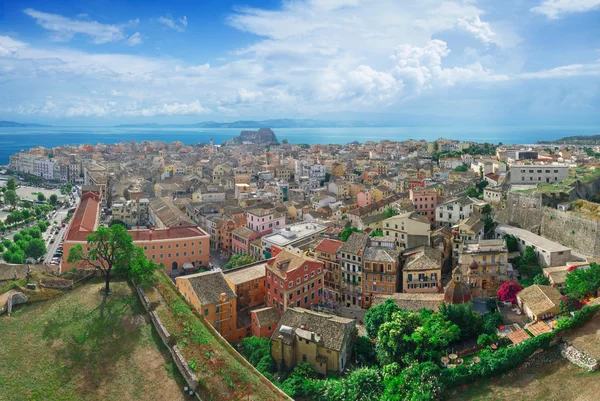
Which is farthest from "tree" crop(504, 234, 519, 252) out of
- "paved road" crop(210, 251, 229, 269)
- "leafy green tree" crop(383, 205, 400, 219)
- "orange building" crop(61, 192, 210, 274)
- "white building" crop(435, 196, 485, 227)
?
"orange building" crop(61, 192, 210, 274)

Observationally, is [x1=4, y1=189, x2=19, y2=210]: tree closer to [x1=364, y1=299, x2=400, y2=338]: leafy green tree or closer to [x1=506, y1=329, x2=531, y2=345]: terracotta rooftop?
[x1=364, y1=299, x2=400, y2=338]: leafy green tree

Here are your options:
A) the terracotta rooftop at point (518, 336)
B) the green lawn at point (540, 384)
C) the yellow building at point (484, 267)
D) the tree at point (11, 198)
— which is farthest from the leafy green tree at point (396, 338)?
the tree at point (11, 198)

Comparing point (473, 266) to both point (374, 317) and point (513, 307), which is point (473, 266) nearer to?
point (513, 307)

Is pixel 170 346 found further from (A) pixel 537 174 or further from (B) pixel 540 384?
(A) pixel 537 174

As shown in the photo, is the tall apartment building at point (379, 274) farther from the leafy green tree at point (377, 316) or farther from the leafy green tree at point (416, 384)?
the leafy green tree at point (416, 384)

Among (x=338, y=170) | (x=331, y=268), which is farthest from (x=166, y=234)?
(x=338, y=170)

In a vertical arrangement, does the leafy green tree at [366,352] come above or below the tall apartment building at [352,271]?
below

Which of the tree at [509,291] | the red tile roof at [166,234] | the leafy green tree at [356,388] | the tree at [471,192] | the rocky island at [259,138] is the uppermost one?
the rocky island at [259,138]
